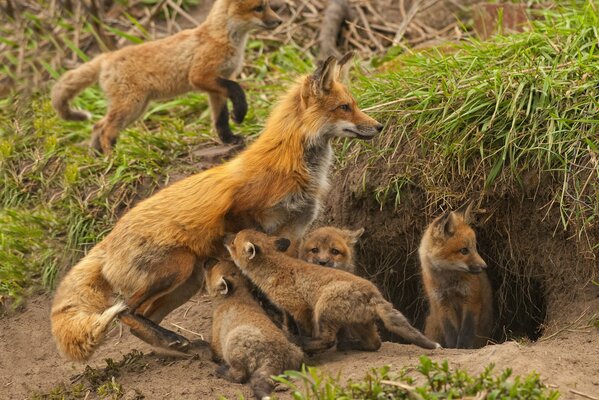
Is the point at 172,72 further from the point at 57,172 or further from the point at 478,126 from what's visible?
the point at 478,126

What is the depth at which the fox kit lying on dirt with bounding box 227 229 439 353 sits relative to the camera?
6.73 metres

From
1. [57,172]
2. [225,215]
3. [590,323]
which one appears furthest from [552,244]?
[57,172]

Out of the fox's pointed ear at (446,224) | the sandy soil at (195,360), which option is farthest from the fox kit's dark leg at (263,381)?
the fox's pointed ear at (446,224)

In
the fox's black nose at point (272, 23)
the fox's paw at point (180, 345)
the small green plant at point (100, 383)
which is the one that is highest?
the fox's black nose at point (272, 23)

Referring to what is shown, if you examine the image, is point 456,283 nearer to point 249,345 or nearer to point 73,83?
point 249,345

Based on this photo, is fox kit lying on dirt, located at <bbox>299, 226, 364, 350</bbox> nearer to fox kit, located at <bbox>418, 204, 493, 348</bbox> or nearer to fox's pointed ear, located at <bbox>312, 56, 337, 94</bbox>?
fox kit, located at <bbox>418, 204, 493, 348</bbox>

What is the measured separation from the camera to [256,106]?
11219 mm

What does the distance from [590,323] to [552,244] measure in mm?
1080

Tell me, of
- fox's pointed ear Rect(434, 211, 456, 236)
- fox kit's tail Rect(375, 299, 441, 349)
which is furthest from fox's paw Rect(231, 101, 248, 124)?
fox kit's tail Rect(375, 299, 441, 349)

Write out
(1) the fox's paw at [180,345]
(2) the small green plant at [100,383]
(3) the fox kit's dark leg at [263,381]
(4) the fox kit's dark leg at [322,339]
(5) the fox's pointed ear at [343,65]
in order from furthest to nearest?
(5) the fox's pointed ear at [343,65]
(1) the fox's paw at [180,345]
(2) the small green plant at [100,383]
(4) the fox kit's dark leg at [322,339]
(3) the fox kit's dark leg at [263,381]

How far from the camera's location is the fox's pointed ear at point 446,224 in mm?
7934

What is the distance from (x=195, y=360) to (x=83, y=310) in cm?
101

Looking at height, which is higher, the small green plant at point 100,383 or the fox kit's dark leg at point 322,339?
the fox kit's dark leg at point 322,339

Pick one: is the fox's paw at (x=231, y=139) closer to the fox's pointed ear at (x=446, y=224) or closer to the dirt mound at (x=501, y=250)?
the dirt mound at (x=501, y=250)
